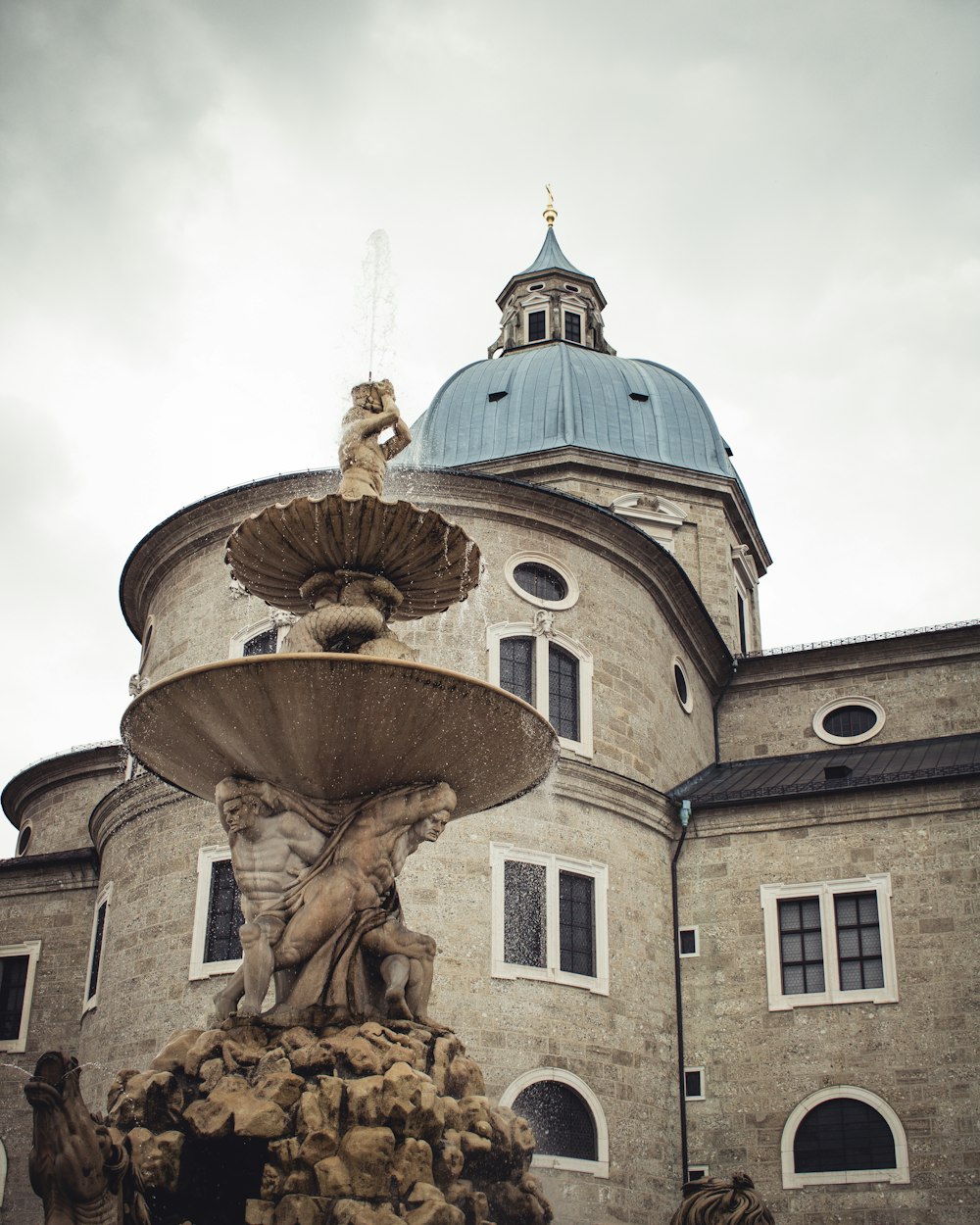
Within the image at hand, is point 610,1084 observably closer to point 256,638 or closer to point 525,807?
point 525,807

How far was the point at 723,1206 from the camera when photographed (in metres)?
7.88

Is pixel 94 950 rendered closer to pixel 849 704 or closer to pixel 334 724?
pixel 849 704

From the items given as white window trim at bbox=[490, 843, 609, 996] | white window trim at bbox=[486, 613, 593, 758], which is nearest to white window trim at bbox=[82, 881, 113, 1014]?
white window trim at bbox=[490, 843, 609, 996]

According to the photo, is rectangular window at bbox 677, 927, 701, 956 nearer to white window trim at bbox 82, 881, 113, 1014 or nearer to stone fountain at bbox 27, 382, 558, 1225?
white window trim at bbox 82, 881, 113, 1014

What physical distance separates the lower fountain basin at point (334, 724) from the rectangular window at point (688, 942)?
12271 mm

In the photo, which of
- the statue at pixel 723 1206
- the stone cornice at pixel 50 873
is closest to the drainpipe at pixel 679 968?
the stone cornice at pixel 50 873

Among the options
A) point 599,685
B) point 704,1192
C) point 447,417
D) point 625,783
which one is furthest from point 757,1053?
point 447,417

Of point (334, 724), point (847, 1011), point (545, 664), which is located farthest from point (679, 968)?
point (334, 724)

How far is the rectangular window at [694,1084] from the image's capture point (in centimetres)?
1986

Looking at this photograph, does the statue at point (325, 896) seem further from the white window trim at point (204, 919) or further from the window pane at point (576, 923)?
the window pane at point (576, 923)

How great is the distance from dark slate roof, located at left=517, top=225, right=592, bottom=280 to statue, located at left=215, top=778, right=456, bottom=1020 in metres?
31.2

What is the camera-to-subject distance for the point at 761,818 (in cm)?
2150

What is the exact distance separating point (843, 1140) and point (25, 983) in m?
13.0

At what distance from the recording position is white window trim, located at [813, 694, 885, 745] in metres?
25.3
